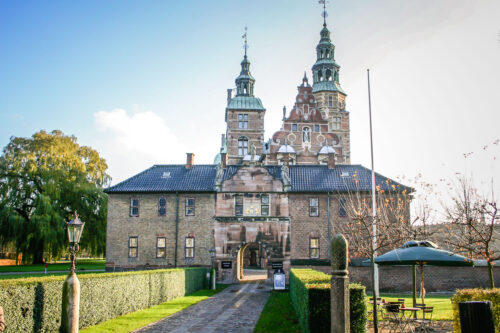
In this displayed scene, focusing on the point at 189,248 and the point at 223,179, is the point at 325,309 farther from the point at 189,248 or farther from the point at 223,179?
the point at 189,248

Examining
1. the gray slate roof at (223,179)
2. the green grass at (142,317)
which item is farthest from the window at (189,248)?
the green grass at (142,317)

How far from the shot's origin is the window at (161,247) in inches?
1328

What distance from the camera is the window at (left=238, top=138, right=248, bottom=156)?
192 feet

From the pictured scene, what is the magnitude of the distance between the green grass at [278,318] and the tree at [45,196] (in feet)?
75.1

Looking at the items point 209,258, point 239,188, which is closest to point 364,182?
point 239,188

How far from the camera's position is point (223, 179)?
111 feet

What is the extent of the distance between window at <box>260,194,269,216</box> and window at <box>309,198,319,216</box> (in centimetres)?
341

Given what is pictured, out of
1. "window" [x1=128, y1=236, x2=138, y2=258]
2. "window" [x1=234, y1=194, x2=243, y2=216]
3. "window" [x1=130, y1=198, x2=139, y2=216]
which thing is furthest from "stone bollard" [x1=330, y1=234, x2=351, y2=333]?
"window" [x1=130, y1=198, x2=139, y2=216]

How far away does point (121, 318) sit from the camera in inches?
625

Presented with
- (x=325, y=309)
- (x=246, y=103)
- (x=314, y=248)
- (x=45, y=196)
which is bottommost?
(x=325, y=309)

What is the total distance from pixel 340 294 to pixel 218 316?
32.3ft

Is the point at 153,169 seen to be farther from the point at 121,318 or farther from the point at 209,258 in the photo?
the point at 121,318

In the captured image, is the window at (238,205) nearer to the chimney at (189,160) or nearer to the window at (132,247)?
the chimney at (189,160)

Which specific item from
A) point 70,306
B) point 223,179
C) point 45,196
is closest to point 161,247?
point 223,179
